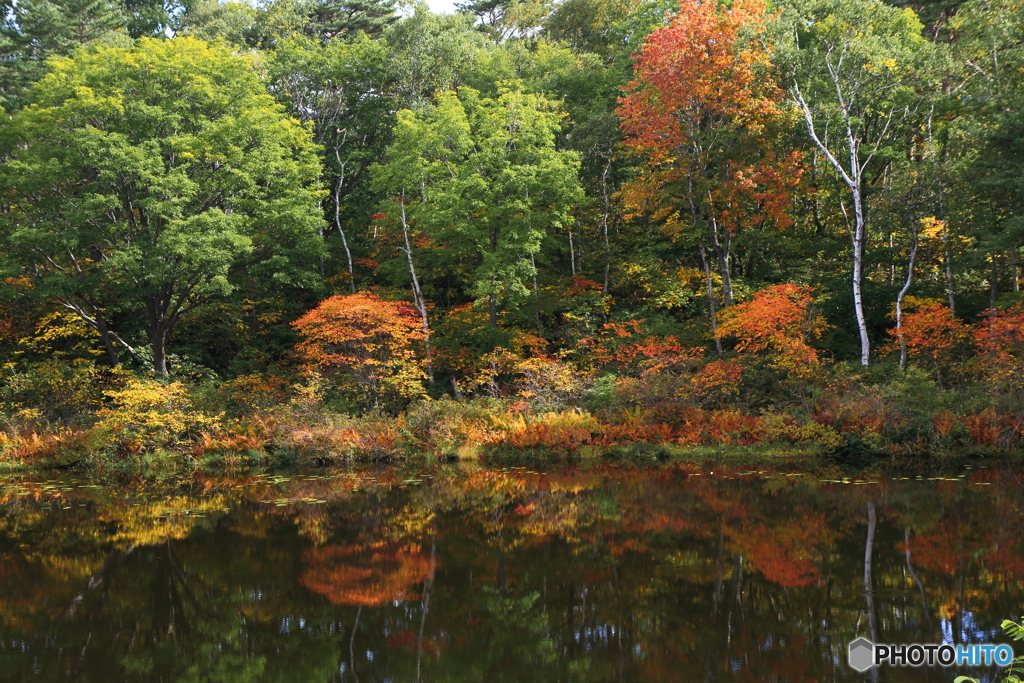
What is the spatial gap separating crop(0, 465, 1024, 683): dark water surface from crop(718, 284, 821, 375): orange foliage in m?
4.62

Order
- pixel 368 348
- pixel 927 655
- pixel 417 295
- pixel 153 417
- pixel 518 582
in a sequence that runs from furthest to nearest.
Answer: pixel 417 295 → pixel 368 348 → pixel 153 417 → pixel 518 582 → pixel 927 655

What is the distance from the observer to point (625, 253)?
991 inches

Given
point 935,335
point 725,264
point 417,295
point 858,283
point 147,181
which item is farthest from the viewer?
point 417,295

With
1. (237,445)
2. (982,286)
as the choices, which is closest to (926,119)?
(982,286)

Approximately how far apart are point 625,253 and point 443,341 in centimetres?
726

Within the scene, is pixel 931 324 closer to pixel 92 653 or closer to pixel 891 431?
pixel 891 431

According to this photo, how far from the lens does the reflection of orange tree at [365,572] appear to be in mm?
7562

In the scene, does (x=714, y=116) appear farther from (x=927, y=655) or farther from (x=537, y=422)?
(x=927, y=655)

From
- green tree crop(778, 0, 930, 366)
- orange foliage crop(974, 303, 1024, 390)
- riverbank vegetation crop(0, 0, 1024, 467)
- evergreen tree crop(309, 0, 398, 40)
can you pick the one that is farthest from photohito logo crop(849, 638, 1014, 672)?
evergreen tree crop(309, 0, 398, 40)

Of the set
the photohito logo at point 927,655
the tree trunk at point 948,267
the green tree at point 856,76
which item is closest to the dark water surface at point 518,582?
the photohito logo at point 927,655

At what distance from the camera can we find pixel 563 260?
26.3 meters

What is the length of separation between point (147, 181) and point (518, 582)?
58.6ft

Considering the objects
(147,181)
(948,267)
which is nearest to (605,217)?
(948,267)

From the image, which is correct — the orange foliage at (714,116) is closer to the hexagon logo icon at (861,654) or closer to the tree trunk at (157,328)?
the tree trunk at (157,328)
